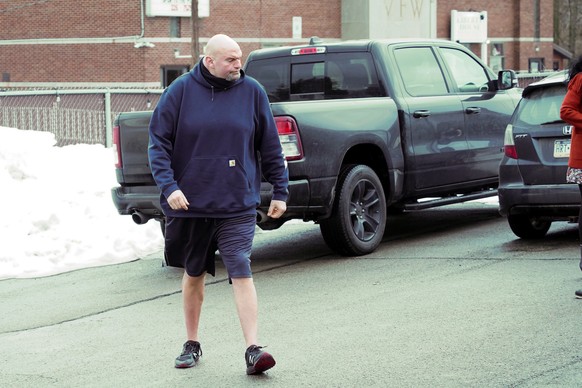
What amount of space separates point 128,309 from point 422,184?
152 inches

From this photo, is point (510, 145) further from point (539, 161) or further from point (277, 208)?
point (277, 208)

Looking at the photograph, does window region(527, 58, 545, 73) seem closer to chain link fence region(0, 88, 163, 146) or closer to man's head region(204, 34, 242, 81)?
chain link fence region(0, 88, 163, 146)

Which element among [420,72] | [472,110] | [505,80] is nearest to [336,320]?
[420,72]

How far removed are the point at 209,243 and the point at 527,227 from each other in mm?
5475

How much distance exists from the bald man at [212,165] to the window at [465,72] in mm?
6115

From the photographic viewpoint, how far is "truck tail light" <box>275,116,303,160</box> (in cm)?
991

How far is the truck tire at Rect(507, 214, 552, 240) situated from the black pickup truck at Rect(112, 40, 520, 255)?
0.83 meters

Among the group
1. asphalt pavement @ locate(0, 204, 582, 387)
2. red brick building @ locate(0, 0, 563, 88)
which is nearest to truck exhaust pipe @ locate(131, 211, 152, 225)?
asphalt pavement @ locate(0, 204, 582, 387)

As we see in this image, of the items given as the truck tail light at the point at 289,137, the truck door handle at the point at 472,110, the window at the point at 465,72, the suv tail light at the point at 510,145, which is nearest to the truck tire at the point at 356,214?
the truck tail light at the point at 289,137

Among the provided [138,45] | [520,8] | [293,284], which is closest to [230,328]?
[293,284]

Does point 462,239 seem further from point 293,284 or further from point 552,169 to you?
point 293,284

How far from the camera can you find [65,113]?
24.7 meters

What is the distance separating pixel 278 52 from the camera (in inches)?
471

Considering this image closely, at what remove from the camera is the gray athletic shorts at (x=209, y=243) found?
21.2ft
